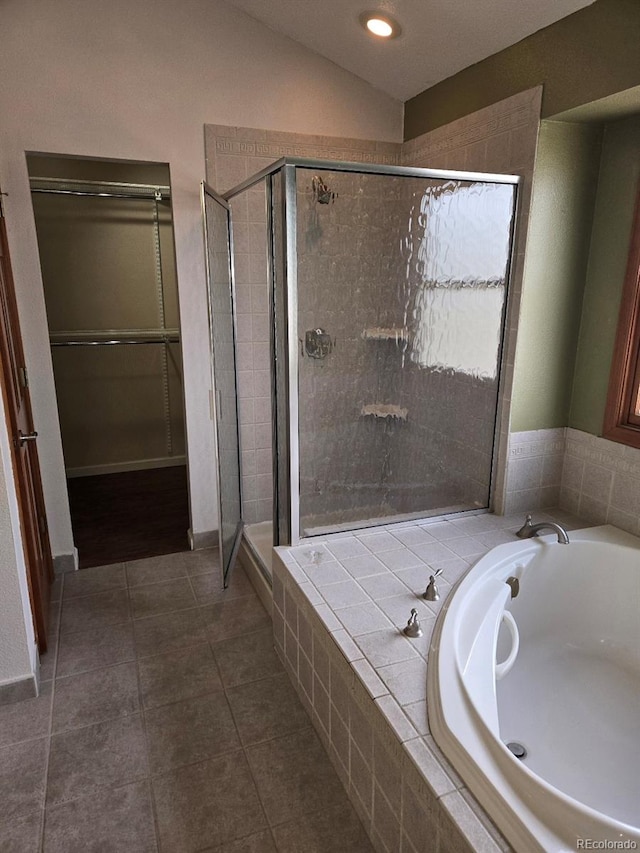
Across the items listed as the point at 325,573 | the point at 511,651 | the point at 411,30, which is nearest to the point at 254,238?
the point at 411,30

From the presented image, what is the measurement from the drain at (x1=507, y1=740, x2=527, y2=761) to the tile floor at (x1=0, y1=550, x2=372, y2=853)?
1.58 ft

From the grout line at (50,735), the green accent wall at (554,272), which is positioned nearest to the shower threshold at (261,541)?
the grout line at (50,735)

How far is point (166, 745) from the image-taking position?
5.67 feet

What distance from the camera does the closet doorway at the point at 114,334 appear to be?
362 cm

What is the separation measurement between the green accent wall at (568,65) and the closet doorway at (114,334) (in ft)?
6.46

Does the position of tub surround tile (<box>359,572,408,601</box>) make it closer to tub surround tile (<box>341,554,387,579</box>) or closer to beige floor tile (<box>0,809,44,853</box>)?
tub surround tile (<box>341,554,387,579</box>)

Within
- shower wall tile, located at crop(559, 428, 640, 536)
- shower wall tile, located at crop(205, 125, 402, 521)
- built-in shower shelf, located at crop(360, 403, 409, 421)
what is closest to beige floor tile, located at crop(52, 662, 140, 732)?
shower wall tile, located at crop(205, 125, 402, 521)

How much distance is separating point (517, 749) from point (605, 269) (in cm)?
172

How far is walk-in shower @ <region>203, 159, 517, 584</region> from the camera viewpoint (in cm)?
196

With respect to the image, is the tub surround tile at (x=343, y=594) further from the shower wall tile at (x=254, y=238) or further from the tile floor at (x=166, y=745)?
the shower wall tile at (x=254, y=238)

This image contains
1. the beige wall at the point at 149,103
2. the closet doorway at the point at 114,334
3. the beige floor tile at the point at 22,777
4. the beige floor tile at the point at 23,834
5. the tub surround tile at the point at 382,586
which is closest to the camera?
the beige floor tile at the point at 23,834

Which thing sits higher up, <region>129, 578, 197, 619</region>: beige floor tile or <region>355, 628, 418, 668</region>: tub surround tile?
<region>355, 628, 418, 668</region>: tub surround tile

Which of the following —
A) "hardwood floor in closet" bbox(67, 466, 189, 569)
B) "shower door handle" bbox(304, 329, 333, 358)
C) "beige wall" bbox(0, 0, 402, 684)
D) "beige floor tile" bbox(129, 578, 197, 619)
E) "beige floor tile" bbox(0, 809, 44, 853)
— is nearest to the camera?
"beige floor tile" bbox(0, 809, 44, 853)

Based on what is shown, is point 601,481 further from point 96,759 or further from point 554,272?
point 96,759
